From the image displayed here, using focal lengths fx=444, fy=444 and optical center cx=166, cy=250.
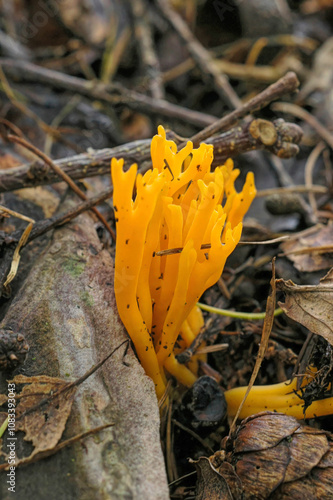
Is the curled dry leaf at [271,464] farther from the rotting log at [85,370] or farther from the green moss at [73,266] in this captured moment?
the green moss at [73,266]

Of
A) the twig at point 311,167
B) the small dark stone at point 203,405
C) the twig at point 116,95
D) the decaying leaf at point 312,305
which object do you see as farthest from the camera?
the twig at point 116,95

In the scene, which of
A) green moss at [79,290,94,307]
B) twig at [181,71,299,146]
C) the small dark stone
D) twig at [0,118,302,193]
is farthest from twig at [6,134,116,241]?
the small dark stone

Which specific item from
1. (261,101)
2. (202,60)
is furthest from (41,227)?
(202,60)

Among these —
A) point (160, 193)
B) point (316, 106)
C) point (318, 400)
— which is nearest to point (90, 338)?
point (160, 193)

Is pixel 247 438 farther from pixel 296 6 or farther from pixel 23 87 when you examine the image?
pixel 296 6

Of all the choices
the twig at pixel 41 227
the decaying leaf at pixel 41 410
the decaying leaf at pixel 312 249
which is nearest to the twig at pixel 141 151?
the twig at pixel 41 227

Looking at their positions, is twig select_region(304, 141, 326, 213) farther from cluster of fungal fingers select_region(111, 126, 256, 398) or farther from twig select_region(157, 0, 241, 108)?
cluster of fungal fingers select_region(111, 126, 256, 398)
